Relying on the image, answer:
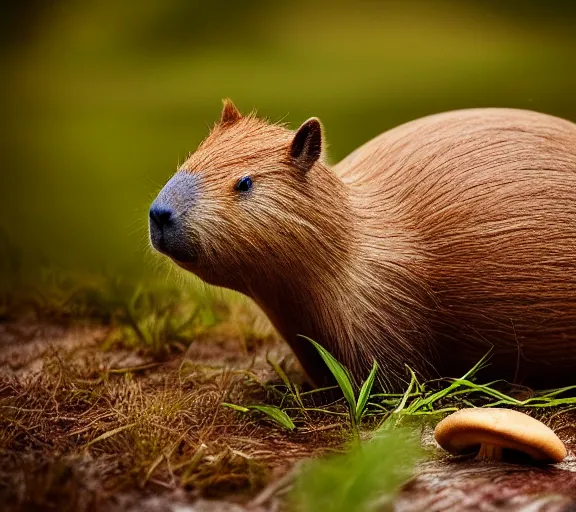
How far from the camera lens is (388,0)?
155 inches

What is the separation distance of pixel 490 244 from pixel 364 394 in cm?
52

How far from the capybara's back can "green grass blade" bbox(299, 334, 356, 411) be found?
21 cm

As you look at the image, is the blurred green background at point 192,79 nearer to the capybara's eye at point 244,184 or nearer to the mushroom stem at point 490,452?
the capybara's eye at point 244,184

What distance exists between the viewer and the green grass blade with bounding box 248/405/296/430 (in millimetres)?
1951

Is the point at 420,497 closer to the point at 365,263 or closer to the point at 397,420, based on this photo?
the point at 397,420

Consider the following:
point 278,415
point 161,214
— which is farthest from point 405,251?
point 161,214

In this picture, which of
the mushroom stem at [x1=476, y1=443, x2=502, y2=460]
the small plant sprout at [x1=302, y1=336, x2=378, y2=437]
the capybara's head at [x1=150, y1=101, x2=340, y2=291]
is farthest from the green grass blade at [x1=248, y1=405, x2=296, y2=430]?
the mushroom stem at [x1=476, y1=443, x2=502, y2=460]

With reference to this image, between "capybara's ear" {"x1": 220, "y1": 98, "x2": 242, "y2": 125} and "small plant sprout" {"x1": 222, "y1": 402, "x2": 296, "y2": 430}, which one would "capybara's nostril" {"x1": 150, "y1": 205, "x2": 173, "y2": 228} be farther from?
"small plant sprout" {"x1": 222, "y1": 402, "x2": 296, "y2": 430}

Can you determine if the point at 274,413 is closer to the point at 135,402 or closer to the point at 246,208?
the point at 135,402

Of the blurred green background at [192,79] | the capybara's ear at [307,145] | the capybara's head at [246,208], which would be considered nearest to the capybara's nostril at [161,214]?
the capybara's head at [246,208]

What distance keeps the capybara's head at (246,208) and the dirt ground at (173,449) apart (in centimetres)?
38

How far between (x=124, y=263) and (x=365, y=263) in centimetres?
206

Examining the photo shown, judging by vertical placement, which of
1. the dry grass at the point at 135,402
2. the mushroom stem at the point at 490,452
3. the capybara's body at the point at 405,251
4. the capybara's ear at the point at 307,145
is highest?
the capybara's ear at the point at 307,145

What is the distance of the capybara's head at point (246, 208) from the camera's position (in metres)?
1.96
